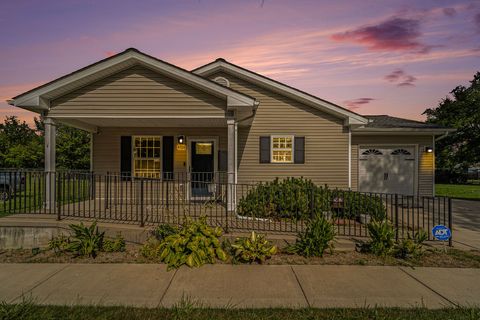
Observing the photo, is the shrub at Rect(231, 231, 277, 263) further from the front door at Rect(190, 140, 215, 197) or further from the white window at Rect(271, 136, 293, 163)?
the white window at Rect(271, 136, 293, 163)

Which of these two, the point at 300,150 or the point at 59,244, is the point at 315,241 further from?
the point at 300,150

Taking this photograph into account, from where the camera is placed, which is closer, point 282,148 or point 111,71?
point 111,71

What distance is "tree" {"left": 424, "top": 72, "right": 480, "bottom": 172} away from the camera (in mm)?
28547

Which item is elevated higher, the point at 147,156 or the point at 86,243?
the point at 147,156

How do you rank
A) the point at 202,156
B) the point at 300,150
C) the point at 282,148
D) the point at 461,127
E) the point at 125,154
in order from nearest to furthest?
1. the point at 125,154
2. the point at 202,156
3. the point at 300,150
4. the point at 282,148
5. the point at 461,127

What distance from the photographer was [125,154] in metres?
12.5

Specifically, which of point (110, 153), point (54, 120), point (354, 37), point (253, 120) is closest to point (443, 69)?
point (354, 37)

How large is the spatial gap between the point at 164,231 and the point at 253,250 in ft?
6.50

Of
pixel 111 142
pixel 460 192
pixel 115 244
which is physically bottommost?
pixel 460 192

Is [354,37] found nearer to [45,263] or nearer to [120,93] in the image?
[120,93]

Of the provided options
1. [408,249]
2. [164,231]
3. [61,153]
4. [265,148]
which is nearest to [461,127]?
[265,148]

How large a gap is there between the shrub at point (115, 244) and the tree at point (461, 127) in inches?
1102

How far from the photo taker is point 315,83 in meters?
17.8


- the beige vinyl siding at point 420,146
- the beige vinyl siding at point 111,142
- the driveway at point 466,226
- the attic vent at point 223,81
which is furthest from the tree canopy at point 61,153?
the driveway at point 466,226
